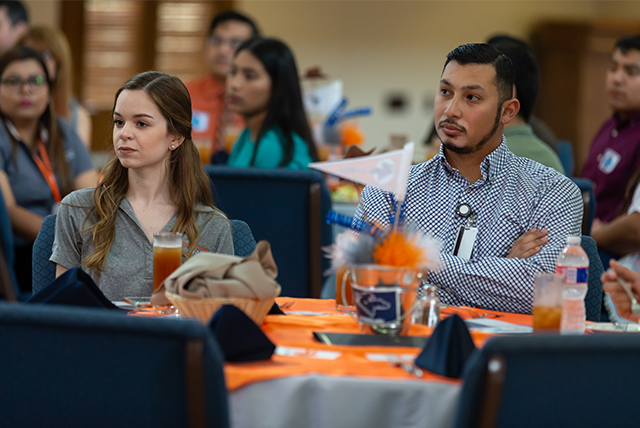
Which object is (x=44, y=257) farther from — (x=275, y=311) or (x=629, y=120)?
(x=629, y=120)

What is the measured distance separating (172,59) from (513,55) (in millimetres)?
4878

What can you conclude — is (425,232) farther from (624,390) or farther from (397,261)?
(624,390)

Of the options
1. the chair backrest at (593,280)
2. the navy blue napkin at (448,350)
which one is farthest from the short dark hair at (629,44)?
the navy blue napkin at (448,350)

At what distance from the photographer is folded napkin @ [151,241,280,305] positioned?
1.37 meters

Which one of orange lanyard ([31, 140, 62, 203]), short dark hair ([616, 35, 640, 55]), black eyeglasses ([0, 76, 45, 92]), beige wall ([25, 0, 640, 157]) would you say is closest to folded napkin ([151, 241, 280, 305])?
orange lanyard ([31, 140, 62, 203])

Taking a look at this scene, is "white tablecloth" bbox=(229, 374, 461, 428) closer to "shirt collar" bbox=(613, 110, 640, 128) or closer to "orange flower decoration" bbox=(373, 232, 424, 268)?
"orange flower decoration" bbox=(373, 232, 424, 268)

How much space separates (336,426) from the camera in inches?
43.7

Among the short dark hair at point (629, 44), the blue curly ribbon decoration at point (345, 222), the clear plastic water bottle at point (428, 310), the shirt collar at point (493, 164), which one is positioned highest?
the short dark hair at point (629, 44)

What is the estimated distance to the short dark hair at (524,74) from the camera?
9.44ft

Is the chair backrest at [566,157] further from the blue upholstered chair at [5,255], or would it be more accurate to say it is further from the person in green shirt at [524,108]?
the blue upholstered chair at [5,255]

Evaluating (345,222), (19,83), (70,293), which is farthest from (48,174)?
(345,222)

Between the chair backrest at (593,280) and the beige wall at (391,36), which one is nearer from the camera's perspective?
the chair backrest at (593,280)

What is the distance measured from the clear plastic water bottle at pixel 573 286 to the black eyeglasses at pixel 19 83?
2.80m

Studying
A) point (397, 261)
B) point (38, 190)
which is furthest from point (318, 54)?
point (397, 261)
